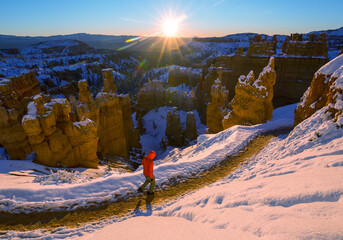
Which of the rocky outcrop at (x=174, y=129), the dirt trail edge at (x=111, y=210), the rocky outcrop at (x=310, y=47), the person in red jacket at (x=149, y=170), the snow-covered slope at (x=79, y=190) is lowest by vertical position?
the rocky outcrop at (x=174, y=129)

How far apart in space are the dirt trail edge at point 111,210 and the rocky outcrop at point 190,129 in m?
21.3

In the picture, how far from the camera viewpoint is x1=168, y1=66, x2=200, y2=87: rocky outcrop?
5747cm

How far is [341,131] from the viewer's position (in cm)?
674

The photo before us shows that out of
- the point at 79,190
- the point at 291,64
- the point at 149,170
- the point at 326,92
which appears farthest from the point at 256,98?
the point at 291,64

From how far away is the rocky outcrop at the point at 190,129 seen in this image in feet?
99.7

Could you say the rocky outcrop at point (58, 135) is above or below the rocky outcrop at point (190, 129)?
above

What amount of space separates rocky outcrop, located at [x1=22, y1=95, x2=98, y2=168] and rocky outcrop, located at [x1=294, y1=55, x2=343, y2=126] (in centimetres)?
1479

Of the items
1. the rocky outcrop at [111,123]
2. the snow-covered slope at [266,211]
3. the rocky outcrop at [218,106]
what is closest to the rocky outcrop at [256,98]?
the rocky outcrop at [218,106]

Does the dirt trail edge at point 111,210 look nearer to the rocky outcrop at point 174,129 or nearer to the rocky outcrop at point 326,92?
the rocky outcrop at point 326,92

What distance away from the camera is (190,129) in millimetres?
30938

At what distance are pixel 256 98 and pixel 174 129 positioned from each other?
1666cm

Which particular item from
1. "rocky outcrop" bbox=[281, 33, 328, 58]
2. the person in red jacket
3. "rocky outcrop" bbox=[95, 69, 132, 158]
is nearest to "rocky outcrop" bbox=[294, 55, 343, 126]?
the person in red jacket

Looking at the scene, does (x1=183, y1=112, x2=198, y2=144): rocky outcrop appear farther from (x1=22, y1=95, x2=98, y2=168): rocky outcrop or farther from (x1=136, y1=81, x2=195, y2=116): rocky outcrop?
(x1=22, y1=95, x2=98, y2=168): rocky outcrop

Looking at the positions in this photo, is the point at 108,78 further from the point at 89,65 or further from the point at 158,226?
the point at 89,65
